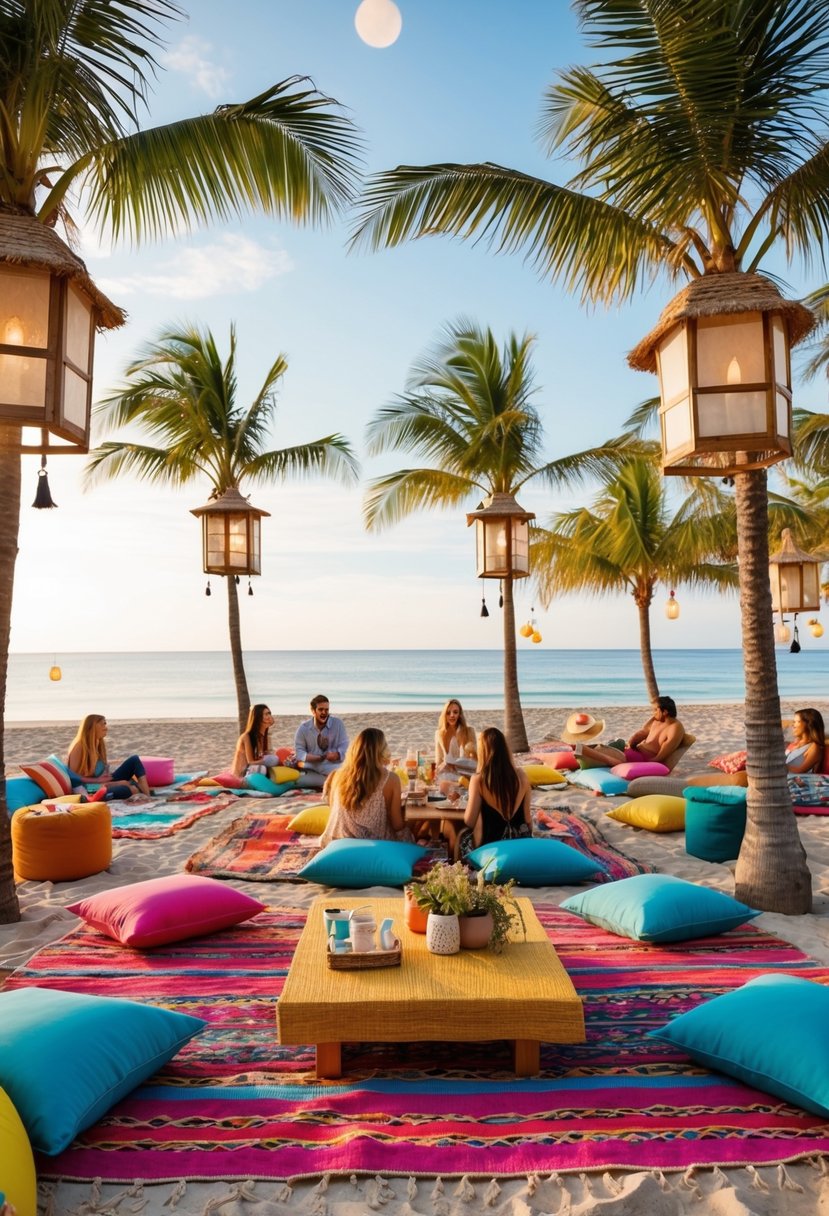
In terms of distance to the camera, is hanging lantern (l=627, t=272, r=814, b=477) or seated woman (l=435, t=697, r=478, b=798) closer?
hanging lantern (l=627, t=272, r=814, b=477)

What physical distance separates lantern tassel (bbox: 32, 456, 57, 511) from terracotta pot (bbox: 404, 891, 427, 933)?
3.00 m

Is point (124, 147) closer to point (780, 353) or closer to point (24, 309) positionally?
point (24, 309)

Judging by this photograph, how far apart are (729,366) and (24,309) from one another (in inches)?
139

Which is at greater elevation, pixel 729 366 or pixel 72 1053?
pixel 729 366

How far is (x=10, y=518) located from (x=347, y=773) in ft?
9.21

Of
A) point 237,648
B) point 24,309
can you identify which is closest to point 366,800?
point 24,309

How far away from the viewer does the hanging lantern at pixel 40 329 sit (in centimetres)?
385

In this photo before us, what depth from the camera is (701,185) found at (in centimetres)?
489

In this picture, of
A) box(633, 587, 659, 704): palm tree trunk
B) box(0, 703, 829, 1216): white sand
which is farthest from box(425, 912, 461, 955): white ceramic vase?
box(633, 587, 659, 704): palm tree trunk

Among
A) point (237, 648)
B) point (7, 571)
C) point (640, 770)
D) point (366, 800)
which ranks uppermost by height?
point (7, 571)

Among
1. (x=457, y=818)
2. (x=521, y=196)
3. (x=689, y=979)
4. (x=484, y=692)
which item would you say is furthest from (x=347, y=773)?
(x=484, y=692)

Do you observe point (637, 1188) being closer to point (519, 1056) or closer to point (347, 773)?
point (519, 1056)

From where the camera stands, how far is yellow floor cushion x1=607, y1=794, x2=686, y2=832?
7.40 meters

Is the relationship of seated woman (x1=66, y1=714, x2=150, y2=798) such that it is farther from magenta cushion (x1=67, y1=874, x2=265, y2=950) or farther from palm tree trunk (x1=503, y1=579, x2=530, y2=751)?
palm tree trunk (x1=503, y1=579, x2=530, y2=751)
